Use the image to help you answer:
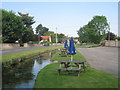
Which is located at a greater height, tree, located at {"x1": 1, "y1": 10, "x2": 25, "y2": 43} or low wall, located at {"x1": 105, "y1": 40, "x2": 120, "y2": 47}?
tree, located at {"x1": 1, "y1": 10, "x2": 25, "y2": 43}

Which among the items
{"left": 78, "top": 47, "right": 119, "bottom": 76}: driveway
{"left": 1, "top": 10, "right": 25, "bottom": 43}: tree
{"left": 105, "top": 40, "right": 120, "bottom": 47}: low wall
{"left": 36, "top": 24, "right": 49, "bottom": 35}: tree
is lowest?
{"left": 78, "top": 47, "right": 119, "bottom": 76}: driveway

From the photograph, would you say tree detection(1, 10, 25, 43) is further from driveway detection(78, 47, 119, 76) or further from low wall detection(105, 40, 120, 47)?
low wall detection(105, 40, 120, 47)

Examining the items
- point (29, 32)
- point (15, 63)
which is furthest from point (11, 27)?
point (15, 63)

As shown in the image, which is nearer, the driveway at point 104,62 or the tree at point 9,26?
the driveway at point 104,62

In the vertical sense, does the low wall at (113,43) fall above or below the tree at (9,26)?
below

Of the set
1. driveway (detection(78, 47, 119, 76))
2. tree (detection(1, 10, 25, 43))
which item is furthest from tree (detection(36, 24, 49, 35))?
driveway (detection(78, 47, 119, 76))

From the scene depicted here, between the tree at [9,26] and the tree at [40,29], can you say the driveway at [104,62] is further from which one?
the tree at [40,29]

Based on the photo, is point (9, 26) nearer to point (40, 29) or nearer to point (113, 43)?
point (113, 43)

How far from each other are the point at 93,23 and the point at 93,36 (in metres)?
6.33

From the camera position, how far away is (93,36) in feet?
244

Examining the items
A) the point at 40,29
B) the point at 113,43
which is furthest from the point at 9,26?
the point at 40,29

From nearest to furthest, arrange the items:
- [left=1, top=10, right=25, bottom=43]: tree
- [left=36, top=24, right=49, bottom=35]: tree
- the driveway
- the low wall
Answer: the driveway
[left=1, top=10, right=25, bottom=43]: tree
the low wall
[left=36, top=24, right=49, bottom=35]: tree

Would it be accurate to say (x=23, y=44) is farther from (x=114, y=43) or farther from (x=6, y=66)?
(x=6, y=66)

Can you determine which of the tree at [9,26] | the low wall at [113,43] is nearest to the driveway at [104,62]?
the tree at [9,26]
